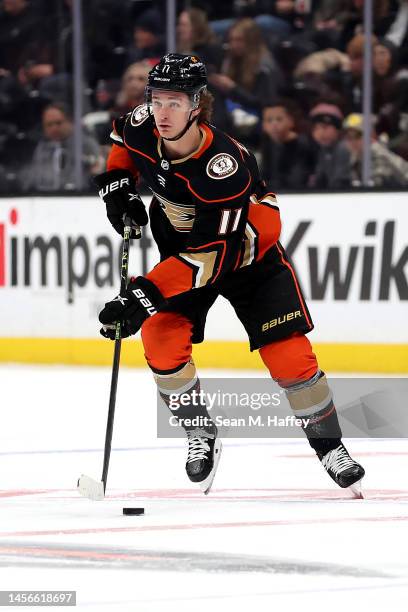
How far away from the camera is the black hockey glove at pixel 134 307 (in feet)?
14.7

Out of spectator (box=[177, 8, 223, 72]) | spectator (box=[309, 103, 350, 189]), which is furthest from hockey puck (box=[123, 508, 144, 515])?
spectator (box=[177, 8, 223, 72])

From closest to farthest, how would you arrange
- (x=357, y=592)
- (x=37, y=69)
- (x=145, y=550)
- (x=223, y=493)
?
(x=357, y=592), (x=145, y=550), (x=223, y=493), (x=37, y=69)

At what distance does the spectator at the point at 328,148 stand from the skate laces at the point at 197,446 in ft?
12.8

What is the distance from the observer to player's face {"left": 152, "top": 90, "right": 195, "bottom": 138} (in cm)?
452

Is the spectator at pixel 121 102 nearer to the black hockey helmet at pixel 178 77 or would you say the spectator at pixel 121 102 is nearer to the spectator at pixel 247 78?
the spectator at pixel 247 78

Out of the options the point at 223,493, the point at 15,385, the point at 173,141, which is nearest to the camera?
the point at 173,141

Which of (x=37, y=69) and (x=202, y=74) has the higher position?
(x=202, y=74)

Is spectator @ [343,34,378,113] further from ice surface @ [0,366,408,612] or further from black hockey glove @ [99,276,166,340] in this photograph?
black hockey glove @ [99,276,166,340]

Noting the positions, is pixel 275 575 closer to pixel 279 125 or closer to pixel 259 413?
pixel 259 413

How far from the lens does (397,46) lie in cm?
841

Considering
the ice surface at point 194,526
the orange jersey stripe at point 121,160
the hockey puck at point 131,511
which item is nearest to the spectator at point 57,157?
the ice surface at point 194,526

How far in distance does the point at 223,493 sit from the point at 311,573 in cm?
135

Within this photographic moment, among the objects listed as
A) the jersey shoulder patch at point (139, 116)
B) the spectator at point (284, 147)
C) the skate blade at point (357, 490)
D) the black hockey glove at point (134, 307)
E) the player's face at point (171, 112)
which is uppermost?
the player's face at point (171, 112)

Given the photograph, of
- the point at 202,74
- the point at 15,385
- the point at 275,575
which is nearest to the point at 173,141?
the point at 202,74
